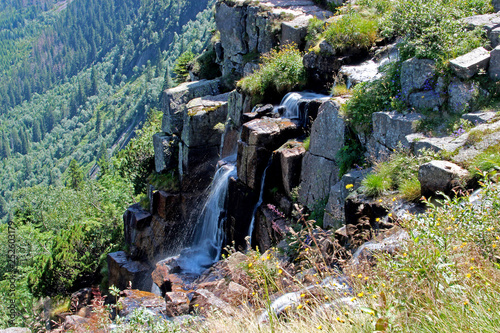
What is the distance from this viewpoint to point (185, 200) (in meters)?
20.0

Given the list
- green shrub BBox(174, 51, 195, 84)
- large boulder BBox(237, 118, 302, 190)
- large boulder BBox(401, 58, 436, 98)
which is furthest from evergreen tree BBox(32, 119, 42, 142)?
large boulder BBox(401, 58, 436, 98)

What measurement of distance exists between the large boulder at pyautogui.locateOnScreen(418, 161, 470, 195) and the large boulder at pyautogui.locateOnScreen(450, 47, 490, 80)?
286 cm

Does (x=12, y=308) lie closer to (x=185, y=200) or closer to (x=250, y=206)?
(x=185, y=200)

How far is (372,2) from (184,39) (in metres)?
146

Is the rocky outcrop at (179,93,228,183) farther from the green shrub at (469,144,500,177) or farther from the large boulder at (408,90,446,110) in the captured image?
the green shrub at (469,144,500,177)

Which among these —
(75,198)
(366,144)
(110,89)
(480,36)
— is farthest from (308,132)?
(110,89)

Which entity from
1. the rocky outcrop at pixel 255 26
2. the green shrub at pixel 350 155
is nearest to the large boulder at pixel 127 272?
the rocky outcrop at pixel 255 26

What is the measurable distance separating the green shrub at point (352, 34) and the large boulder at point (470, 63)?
5.30 meters

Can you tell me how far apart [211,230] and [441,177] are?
1059 cm

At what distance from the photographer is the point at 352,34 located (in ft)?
44.4

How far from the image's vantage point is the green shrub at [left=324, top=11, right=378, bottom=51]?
44.4 ft

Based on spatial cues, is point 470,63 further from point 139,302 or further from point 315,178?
point 139,302

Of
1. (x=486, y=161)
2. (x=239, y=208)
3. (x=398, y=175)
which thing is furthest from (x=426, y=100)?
(x=239, y=208)

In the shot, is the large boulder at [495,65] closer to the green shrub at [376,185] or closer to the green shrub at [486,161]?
the green shrub at [486,161]
